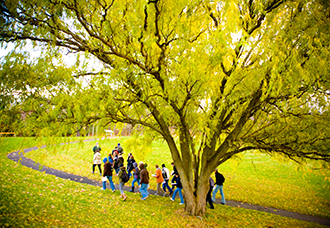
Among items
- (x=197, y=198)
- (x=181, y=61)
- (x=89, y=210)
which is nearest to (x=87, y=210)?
(x=89, y=210)

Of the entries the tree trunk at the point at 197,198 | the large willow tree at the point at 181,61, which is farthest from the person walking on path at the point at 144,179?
the large willow tree at the point at 181,61

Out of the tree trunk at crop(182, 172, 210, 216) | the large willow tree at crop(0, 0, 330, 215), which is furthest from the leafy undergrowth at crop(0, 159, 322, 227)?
the large willow tree at crop(0, 0, 330, 215)

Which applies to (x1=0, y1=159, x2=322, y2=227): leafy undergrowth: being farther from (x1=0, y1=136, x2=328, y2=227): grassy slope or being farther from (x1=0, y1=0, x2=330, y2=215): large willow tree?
(x1=0, y1=0, x2=330, y2=215): large willow tree

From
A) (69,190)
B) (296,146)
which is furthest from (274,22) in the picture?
(69,190)

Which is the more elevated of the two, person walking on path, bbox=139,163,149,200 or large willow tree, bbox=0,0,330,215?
large willow tree, bbox=0,0,330,215

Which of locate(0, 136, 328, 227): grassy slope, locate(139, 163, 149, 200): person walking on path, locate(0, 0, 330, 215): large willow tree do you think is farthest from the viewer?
locate(139, 163, 149, 200): person walking on path

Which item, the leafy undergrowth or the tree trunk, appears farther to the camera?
the tree trunk

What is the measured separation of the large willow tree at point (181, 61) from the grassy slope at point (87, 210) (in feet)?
5.90

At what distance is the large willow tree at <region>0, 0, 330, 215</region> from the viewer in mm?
4273

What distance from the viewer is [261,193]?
11.6m

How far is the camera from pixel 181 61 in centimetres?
501

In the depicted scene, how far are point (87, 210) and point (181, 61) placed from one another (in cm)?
593

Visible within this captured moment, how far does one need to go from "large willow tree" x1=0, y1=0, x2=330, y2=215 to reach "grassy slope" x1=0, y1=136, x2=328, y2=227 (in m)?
1.80

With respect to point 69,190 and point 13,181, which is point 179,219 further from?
point 13,181
